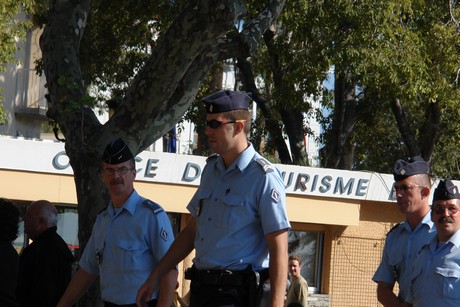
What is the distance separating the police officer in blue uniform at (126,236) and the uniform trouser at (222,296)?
0.69 metres

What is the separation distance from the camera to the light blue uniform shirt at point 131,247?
18.2 feet

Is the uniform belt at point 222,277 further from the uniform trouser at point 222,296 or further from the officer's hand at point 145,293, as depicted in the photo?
the officer's hand at point 145,293

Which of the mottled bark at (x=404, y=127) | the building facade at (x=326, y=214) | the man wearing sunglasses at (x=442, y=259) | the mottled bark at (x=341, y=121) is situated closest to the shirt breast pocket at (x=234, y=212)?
the man wearing sunglasses at (x=442, y=259)

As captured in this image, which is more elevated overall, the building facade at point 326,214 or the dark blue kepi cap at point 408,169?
the dark blue kepi cap at point 408,169

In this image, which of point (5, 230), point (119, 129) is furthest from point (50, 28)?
point (5, 230)

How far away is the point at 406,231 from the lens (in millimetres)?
6152

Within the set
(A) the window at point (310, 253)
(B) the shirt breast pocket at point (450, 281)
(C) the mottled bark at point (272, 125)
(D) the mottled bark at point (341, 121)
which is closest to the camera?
(B) the shirt breast pocket at point (450, 281)

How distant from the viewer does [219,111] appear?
4789 mm

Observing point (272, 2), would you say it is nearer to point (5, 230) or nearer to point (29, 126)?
point (5, 230)

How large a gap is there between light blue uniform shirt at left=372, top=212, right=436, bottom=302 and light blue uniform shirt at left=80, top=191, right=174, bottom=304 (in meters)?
1.52

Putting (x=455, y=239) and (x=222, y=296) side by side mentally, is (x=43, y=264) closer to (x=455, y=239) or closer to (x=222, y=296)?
(x=222, y=296)

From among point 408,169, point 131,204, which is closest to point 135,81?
point 131,204

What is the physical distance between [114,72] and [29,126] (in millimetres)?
6953

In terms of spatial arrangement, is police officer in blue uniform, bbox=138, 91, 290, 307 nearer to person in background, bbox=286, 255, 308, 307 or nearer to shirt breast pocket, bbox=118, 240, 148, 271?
shirt breast pocket, bbox=118, 240, 148, 271
